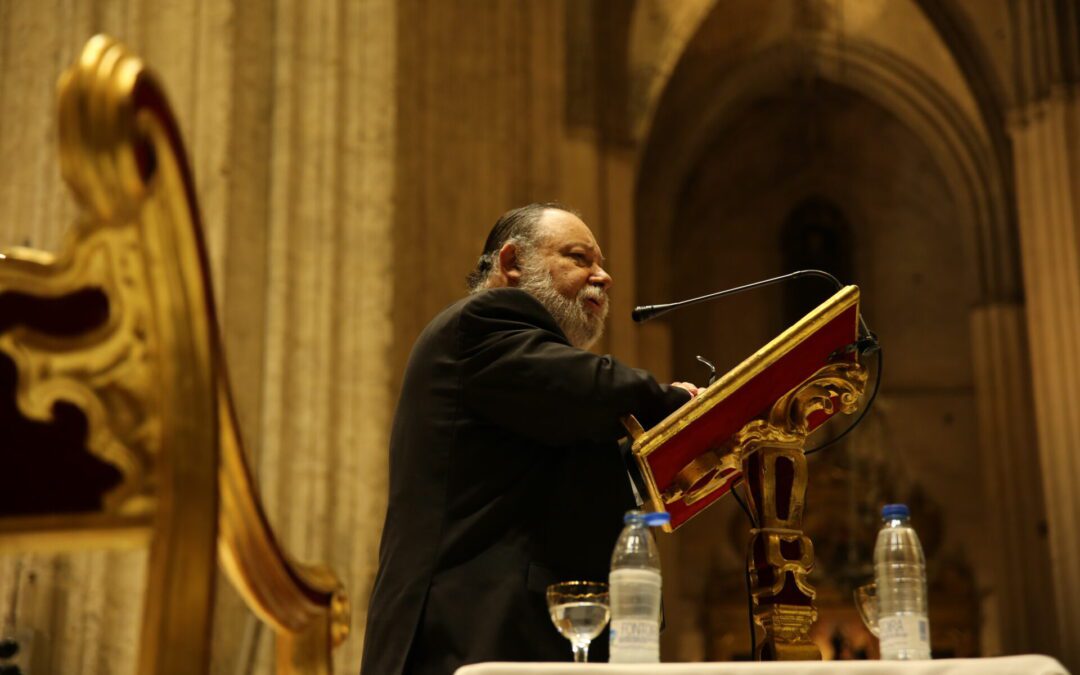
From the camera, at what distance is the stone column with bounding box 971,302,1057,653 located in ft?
56.6

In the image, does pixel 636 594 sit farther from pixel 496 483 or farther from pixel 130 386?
pixel 130 386

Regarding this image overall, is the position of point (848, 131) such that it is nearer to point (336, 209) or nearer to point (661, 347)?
point (661, 347)

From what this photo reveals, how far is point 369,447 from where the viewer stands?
18.2ft

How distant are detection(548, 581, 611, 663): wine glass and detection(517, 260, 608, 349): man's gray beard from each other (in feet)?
3.35

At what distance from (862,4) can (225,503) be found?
20916 mm

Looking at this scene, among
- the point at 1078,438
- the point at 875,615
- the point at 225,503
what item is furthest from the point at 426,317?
the point at 1078,438

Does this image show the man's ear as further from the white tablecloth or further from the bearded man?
the white tablecloth

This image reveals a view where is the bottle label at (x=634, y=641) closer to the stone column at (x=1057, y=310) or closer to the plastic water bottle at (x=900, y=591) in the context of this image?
Result: the plastic water bottle at (x=900, y=591)

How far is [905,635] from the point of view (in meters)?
2.00

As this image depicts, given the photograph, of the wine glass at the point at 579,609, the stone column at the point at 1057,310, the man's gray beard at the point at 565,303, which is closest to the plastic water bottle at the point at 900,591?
the wine glass at the point at 579,609

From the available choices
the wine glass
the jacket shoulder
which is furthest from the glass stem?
the jacket shoulder

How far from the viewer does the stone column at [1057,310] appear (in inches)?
536

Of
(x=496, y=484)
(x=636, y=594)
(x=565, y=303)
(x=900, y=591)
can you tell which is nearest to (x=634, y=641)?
(x=636, y=594)

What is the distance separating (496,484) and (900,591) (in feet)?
2.85
